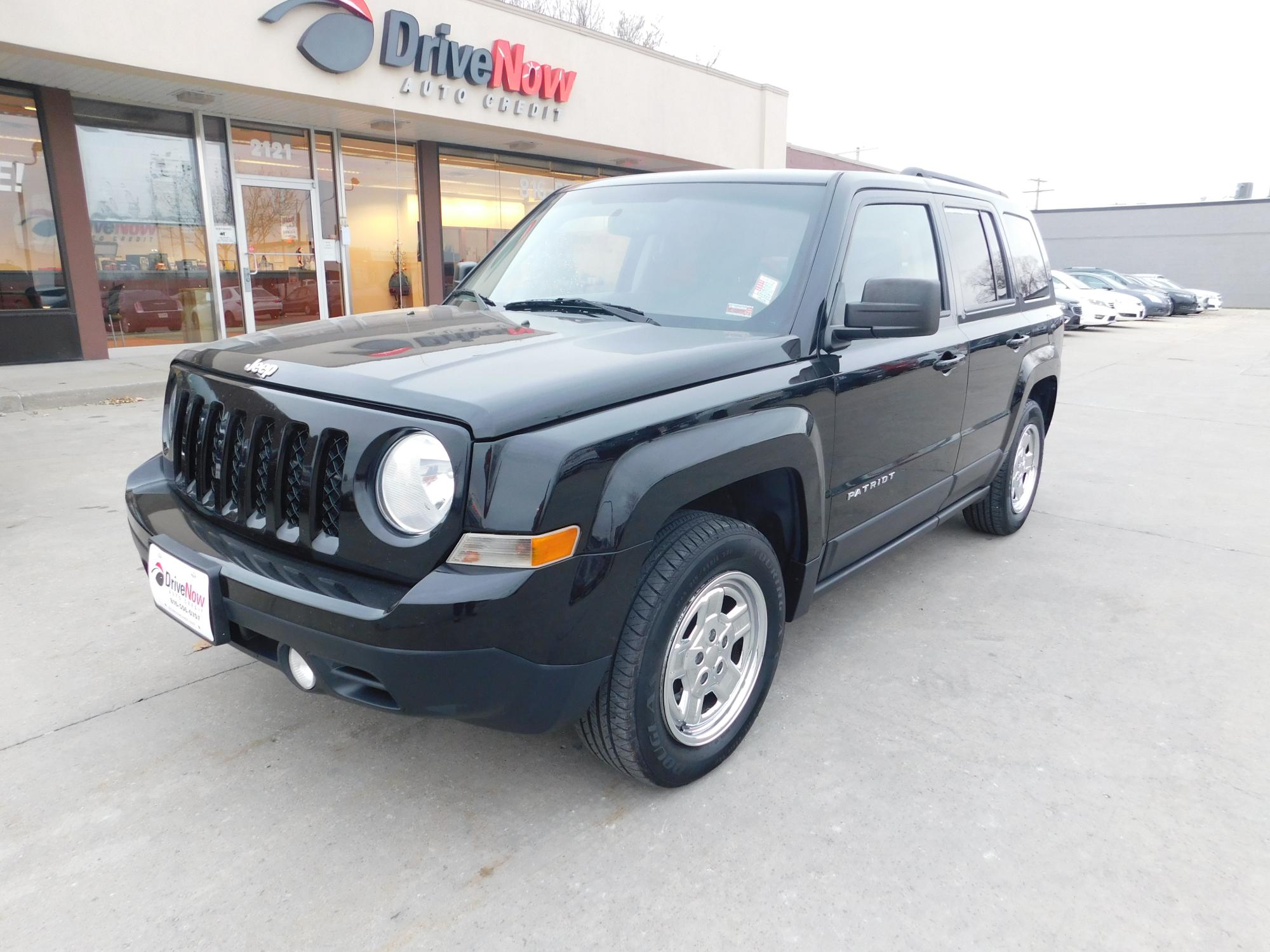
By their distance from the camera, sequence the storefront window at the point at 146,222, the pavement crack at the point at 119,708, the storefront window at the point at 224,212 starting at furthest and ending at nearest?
the storefront window at the point at 224,212 < the storefront window at the point at 146,222 < the pavement crack at the point at 119,708

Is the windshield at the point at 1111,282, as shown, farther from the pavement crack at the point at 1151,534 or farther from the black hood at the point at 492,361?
the black hood at the point at 492,361

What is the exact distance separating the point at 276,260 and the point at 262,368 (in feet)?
39.0

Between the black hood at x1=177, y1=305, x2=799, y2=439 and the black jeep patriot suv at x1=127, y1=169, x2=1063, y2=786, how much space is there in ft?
0.04

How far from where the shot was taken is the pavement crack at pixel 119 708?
2.72 meters

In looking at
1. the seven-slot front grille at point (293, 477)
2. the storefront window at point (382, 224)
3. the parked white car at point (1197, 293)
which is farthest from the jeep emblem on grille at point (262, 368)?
the parked white car at point (1197, 293)

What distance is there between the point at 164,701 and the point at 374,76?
1074 cm

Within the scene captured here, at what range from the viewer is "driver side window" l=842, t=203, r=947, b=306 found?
306cm

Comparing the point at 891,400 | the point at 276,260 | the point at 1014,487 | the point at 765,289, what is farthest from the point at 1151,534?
the point at 276,260

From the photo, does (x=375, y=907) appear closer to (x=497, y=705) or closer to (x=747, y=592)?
(x=497, y=705)

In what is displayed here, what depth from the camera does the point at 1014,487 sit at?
16.2 ft

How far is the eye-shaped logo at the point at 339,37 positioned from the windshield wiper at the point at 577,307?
9.44m

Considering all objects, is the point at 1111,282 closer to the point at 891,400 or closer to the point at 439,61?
the point at 439,61

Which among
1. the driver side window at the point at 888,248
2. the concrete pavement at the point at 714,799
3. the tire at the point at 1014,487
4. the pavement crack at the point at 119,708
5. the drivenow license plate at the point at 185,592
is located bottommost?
the concrete pavement at the point at 714,799

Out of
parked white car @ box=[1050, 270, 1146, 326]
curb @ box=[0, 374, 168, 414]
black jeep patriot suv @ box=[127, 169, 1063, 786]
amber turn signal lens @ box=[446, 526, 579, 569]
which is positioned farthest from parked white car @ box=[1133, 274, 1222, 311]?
amber turn signal lens @ box=[446, 526, 579, 569]
